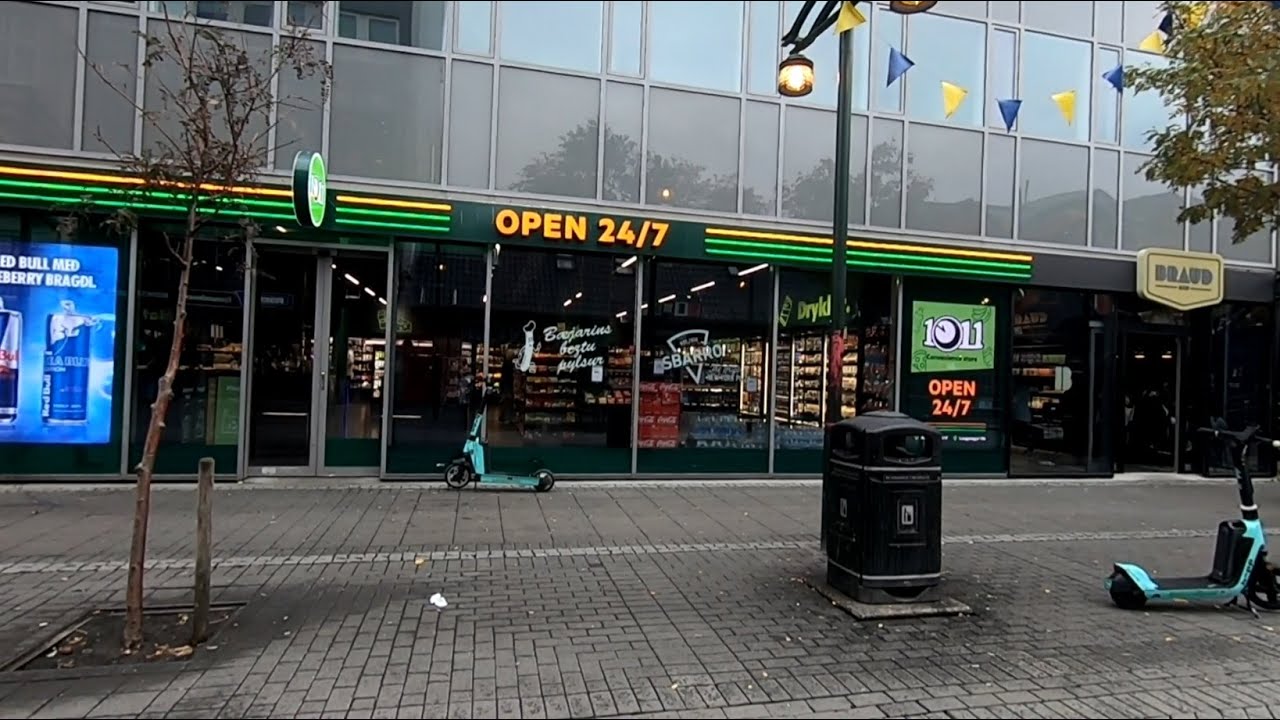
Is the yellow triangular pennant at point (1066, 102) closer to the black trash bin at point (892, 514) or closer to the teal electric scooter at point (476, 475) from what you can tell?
the black trash bin at point (892, 514)

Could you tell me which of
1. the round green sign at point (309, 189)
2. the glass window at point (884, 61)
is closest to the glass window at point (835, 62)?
the glass window at point (884, 61)

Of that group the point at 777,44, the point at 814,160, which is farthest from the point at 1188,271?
the point at 777,44

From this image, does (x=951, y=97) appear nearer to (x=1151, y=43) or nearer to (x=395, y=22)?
(x=1151, y=43)

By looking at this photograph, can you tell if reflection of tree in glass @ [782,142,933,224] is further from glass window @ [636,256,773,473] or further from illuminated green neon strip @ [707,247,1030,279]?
glass window @ [636,256,773,473]

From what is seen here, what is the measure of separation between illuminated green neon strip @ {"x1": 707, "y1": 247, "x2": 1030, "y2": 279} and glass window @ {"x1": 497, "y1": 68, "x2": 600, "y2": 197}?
2.12 metres

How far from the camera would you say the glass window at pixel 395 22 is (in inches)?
407

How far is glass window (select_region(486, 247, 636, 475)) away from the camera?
10.7 m

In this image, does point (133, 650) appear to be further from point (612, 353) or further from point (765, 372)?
point (765, 372)

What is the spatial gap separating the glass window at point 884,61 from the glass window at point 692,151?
222 cm

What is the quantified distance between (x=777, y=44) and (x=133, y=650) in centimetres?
1068

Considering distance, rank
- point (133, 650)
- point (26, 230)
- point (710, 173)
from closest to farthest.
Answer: point (133, 650) → point (26, 230) → point (710, 173)

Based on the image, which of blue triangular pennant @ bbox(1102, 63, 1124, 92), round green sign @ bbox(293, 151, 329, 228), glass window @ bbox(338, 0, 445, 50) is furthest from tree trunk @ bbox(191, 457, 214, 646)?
blue triangular pennant @ bbox(1102, 63, 1124, 92)

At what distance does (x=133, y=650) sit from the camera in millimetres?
4570

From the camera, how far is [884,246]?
11711 mm
